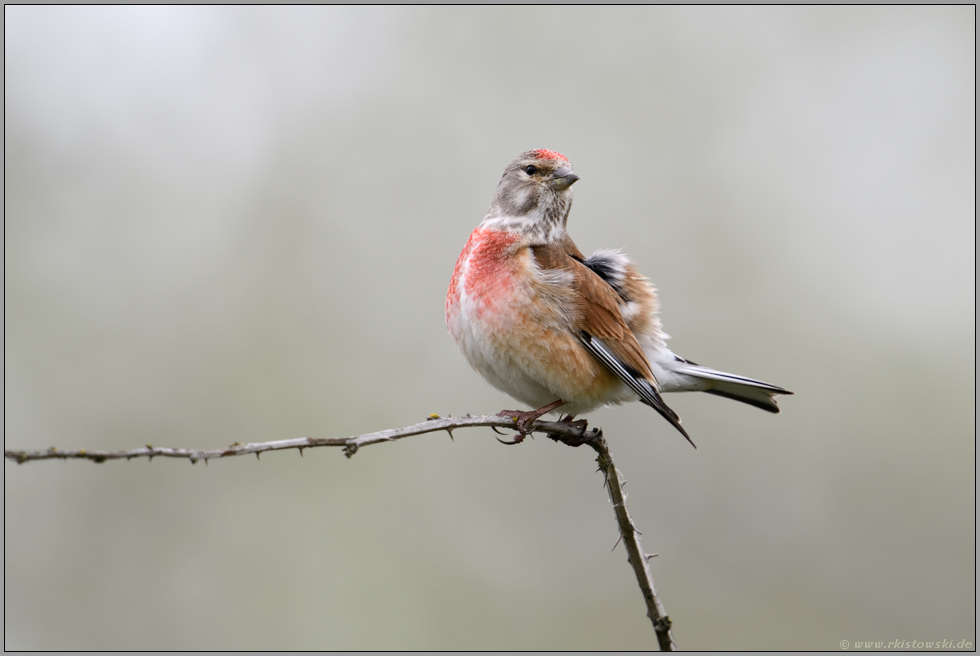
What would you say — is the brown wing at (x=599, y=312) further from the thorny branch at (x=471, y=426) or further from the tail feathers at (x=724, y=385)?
the thorny branch at (x=471, y=426)

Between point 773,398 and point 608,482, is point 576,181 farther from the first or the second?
point 608,482

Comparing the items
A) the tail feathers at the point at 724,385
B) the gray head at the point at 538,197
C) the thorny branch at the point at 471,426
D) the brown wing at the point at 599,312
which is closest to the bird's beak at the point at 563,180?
the gray head at the point at 538,197

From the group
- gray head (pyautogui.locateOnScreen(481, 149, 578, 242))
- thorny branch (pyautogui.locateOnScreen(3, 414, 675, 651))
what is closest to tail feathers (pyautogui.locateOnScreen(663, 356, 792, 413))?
gray head (pyautogui.locateOnScreen(481, 149, 578, 242))

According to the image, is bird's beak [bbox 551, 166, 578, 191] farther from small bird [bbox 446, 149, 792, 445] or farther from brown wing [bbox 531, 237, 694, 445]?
brown wing [bbox 531, 237, 694, 445]

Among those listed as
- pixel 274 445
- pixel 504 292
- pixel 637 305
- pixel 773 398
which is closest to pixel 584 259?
pixel 637 305

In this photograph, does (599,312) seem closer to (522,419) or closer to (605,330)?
(605,330)
